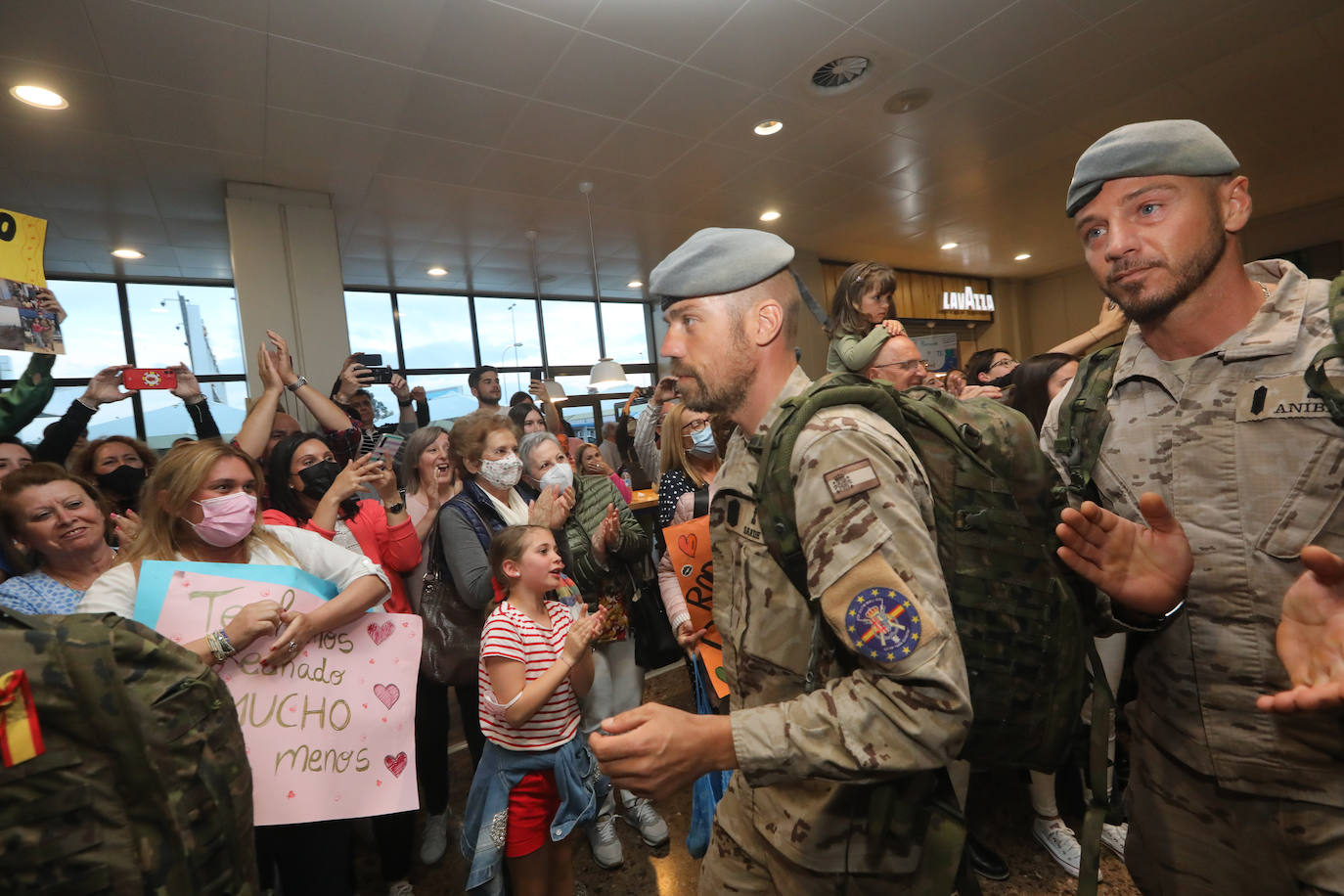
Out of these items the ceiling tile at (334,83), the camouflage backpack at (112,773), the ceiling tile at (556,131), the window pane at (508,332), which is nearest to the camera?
the camouflage backpack at (112,773)

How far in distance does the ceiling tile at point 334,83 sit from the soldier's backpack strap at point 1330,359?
4246 mm

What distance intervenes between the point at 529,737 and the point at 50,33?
4262 millimetres

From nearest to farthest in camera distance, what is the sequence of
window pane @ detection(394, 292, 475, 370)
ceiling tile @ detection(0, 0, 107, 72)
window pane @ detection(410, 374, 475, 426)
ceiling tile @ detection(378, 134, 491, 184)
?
1. ceiling tile @ detection(0, 0, 107, 72)
2. ceiling tile @ detection(378, 134, 491, 184)
3. window pane @ detection(394, 292, 475, 370)
4. window pane @ detection(410, 374, 475, 426)

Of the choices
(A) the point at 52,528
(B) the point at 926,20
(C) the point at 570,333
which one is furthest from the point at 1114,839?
(C) the point at 570,333

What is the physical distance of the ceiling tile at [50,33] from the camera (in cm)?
275

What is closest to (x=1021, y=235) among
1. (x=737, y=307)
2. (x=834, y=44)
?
(x=834, y=44)

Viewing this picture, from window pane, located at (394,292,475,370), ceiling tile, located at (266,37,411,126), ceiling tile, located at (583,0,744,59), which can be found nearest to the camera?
ceiling tile, located at (583,0,744,59)

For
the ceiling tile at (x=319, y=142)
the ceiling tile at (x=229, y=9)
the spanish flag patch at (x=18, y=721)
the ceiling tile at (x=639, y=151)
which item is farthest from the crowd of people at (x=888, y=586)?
the ceiling tile at (x=639, y=151)

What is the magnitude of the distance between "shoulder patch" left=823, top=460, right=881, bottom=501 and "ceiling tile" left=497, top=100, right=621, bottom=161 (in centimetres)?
408

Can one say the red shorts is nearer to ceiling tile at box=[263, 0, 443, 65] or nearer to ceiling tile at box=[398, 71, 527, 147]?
ceiling tile at box=[263, 0, 443, 65]

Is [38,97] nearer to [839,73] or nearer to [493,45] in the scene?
[493,45]

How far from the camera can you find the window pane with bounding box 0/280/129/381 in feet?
21.9

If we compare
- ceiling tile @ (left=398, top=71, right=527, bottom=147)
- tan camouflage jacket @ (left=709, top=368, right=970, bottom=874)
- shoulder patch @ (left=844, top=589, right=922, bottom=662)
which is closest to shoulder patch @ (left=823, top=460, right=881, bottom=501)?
tan camouflage jacket @ (left=709, top=368, right=970, bottom=874)

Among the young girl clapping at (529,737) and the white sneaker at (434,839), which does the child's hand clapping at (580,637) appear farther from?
the white sneaker at (434,839)
